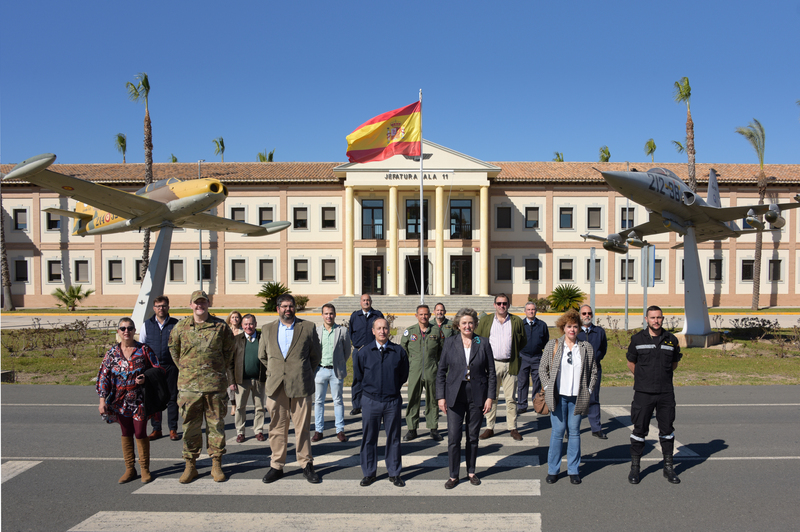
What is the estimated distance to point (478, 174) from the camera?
32.9m

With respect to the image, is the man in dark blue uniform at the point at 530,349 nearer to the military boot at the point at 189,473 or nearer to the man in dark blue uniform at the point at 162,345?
the military boot at the point at 189,473

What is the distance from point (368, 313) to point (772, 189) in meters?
37.1

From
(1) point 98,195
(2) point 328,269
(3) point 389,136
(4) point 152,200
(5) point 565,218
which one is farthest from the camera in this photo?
(2) point 328,269

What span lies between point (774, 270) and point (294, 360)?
39.8m

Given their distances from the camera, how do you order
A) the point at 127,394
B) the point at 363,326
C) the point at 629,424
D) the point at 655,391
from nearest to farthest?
the point at 127,394
the point at 655,391
the point at 629,424
the point at 363,326

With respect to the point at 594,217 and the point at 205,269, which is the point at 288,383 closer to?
the point at 205,269

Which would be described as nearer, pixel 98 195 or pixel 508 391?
pixel 508 391

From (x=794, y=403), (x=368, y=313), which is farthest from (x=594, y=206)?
(x=368, y=313)

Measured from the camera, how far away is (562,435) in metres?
5.48

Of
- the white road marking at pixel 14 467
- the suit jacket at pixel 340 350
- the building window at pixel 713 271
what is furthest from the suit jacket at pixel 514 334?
the building window at pixel 713 271

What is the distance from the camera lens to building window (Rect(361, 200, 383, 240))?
35375mm

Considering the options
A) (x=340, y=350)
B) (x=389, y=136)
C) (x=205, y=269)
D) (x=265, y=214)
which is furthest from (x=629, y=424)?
(x=205, y=269)

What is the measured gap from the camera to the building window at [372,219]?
3538 centimetres

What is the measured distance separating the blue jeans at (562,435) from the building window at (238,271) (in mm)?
32461
